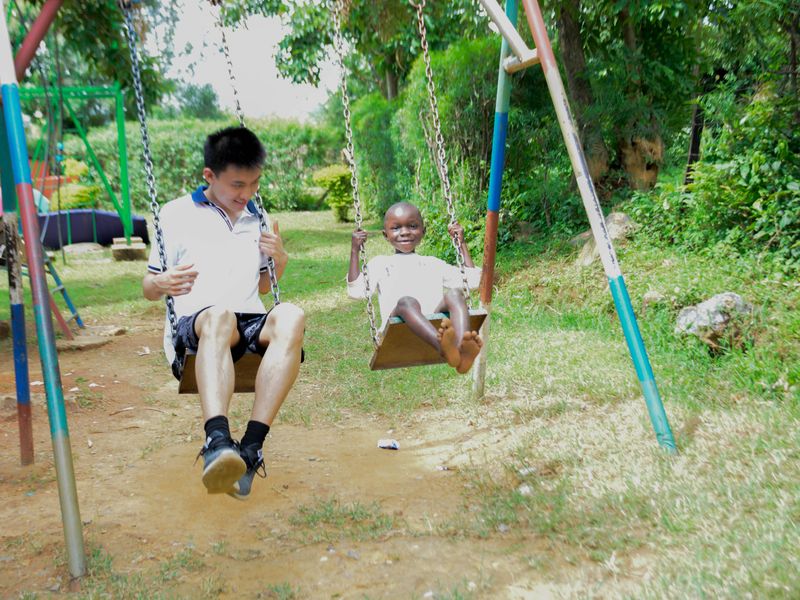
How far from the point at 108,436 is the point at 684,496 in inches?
132

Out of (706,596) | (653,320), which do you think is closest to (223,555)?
(706,596)

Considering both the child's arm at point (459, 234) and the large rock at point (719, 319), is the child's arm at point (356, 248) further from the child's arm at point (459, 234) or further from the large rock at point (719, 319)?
the large rock at point (719, 319)

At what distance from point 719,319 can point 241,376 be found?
3347 mm

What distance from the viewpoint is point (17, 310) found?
12.9ft

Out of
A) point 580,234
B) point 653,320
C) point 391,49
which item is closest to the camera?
point 653,320

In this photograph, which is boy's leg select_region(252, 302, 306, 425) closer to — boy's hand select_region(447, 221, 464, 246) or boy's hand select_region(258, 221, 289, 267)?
boy's hand select_region(258, 221, 289, 267)

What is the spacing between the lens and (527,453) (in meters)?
3.99

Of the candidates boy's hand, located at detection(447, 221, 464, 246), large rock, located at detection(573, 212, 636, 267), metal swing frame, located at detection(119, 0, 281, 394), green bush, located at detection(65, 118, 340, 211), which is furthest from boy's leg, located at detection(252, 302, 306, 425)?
green bush, located at detection(65, 118, 340, 211)

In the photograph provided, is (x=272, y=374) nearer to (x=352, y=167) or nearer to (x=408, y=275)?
(x=352, y=167)

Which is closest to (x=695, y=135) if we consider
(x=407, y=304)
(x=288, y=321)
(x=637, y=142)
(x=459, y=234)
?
(x=637, y=142)

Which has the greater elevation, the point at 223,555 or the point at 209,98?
the point at 209,98

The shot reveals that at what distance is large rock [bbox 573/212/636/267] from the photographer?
7.38m

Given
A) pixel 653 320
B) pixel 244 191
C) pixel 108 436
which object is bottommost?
pixel 108 436

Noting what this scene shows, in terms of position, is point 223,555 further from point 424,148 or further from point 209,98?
point 209,98
